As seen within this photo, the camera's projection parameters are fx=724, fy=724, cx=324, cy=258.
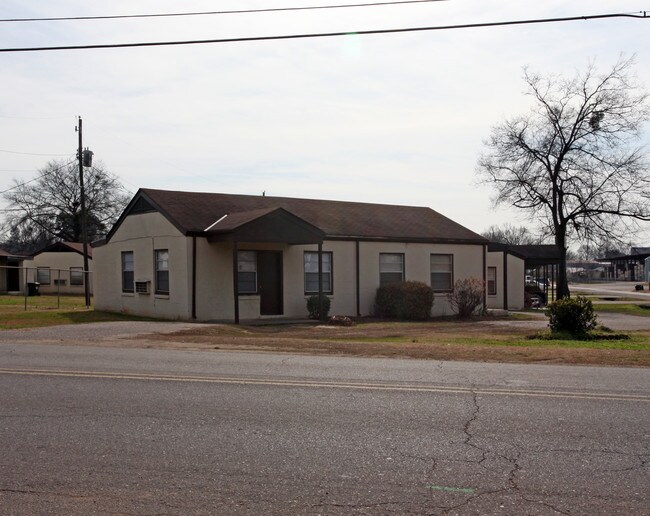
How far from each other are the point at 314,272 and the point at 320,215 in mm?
3069

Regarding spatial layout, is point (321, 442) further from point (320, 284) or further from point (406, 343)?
point (320, 284)

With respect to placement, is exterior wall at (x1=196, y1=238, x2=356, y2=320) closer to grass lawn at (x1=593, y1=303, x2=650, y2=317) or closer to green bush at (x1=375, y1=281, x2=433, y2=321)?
green bush at (x1=375, y1=281, x2=433, y2=321)

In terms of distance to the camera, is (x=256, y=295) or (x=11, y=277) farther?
(x=11, y=277)

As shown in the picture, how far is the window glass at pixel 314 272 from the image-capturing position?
2683 centimetres

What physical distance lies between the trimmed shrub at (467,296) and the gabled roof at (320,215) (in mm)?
2222

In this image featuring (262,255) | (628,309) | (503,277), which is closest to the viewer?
(262,255)

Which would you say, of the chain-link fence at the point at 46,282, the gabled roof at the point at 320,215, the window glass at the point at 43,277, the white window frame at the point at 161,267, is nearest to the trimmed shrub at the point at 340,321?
the gabled roof at the point at 320,215

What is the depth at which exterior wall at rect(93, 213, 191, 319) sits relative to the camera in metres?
24.1

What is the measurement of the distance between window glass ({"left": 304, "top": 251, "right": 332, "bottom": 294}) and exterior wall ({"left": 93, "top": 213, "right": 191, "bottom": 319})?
4.83 meters

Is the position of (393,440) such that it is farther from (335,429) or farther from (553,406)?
(553,406)

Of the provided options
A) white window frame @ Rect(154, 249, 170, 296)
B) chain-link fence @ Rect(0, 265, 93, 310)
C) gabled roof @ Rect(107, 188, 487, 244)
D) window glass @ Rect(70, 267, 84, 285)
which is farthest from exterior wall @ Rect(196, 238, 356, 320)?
window glass @ Rect(70, 267, 84, 285)

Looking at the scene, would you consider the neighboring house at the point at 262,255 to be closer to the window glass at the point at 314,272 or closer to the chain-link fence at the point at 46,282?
the window glass at the point at 314,272

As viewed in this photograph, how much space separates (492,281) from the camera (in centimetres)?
3356

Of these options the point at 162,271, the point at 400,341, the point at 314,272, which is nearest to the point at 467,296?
the point at 314,272
